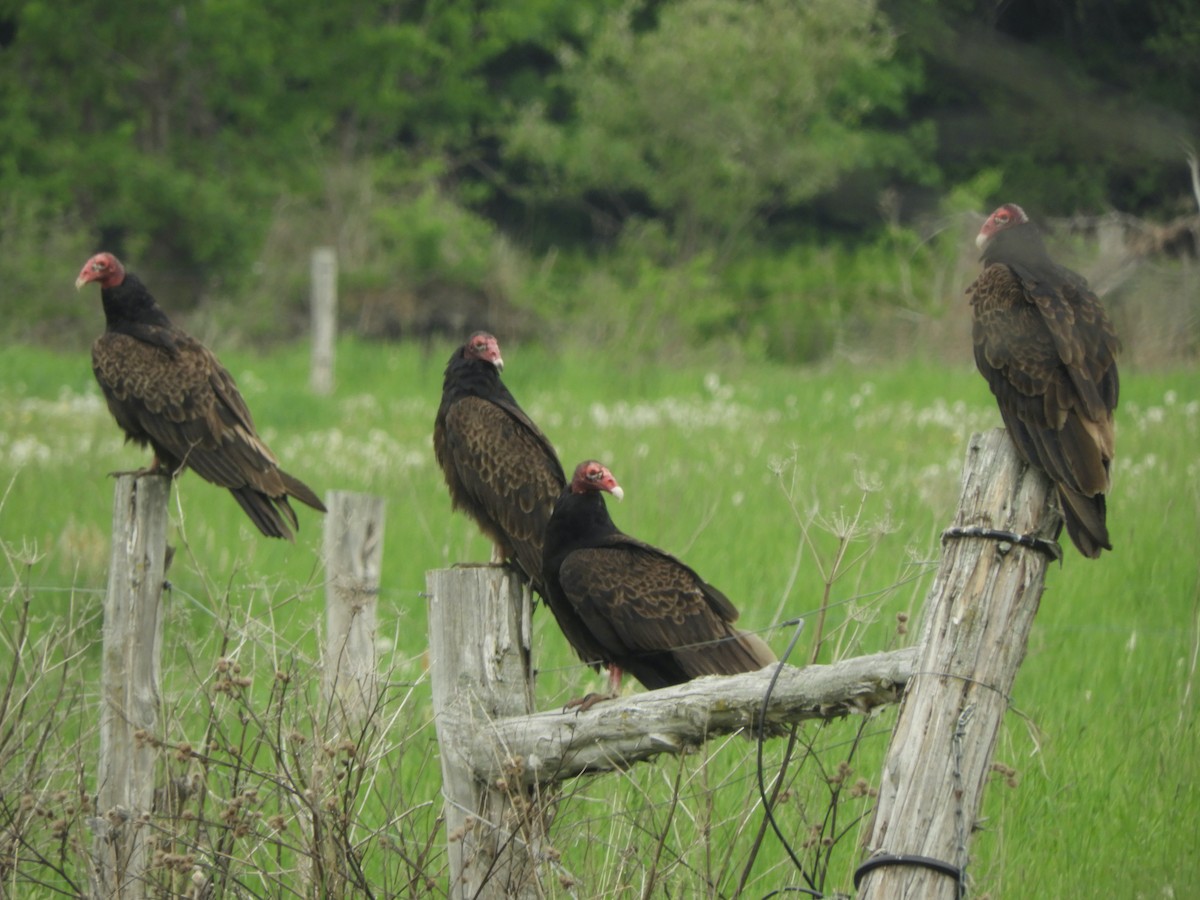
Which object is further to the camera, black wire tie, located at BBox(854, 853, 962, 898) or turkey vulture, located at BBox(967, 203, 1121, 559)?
turkey vulture, located at BBox(967, 203, 1121, 559)

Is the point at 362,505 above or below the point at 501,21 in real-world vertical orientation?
below

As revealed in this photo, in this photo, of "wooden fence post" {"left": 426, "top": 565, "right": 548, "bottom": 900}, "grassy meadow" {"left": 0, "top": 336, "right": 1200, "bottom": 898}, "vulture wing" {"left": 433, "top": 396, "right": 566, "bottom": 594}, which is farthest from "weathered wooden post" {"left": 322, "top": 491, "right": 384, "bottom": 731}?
"wooden fence post" {"left": 426, "top": 565, "right": 548, "bottom": 900}

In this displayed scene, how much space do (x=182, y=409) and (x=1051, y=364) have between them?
2.48 m

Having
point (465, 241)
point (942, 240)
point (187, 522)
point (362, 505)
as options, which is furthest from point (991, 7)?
point (465, 241)

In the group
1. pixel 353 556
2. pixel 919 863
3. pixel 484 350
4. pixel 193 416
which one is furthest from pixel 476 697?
pixel 193 416

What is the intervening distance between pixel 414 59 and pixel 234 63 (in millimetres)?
2945

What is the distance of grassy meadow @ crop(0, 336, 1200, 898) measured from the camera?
8.63 ft

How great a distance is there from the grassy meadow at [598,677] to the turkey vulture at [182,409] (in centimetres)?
19

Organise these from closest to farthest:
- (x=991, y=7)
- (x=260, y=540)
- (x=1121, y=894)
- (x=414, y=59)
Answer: (x=991, y=7) → (x=1121, y=894) → (x=260, y=540) → (x=414, y=59)

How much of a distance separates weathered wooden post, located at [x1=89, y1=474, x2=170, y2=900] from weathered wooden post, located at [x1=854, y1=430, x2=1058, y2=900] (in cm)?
171

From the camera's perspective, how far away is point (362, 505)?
361 centimetres

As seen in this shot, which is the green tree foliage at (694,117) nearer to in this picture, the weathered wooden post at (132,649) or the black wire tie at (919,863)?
the weathered wooden post at (132,649)

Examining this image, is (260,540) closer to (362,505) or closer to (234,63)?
(362,505)

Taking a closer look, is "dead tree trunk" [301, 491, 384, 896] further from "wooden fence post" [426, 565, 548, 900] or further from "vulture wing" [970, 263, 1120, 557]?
"vulture wing" [970, 263, 1120, 557]
